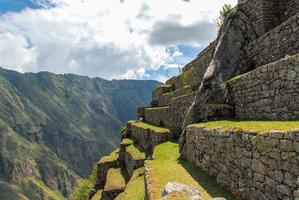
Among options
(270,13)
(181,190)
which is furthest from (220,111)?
(181,190)

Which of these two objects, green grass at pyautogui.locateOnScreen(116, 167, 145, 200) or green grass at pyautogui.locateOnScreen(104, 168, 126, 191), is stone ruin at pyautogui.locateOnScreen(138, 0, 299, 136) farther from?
green grass at pyautogui.locateOnScreen(104, 168, 126, 191)

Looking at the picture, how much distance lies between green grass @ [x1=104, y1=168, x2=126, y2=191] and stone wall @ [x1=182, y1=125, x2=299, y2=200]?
1579 cm

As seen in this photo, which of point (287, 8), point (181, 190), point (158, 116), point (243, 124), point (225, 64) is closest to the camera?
point (181, 190)

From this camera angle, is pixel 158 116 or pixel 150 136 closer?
pixel 150 136

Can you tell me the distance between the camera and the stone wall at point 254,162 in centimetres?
937

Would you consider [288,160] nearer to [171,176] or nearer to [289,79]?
[289,79]

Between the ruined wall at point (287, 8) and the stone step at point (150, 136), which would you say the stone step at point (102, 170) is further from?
the ruined wall at point (287, 8)

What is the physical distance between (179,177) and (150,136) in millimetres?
18165

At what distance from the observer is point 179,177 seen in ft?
53.7

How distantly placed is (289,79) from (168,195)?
6.29 meters

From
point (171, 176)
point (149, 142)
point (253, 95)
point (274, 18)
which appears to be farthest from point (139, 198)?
point (149, 142)

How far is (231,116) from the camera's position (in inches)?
798

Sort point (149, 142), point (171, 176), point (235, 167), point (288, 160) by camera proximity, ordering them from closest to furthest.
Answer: point (288, 160), point (235, 167), point (171, 176), point (149, 142)

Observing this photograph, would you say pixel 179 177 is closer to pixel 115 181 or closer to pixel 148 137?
pixel 115 181
